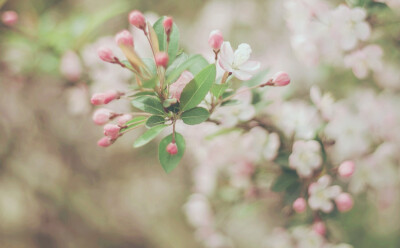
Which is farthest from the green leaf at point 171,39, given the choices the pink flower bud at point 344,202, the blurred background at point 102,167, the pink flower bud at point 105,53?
the blurred background at point 102,167

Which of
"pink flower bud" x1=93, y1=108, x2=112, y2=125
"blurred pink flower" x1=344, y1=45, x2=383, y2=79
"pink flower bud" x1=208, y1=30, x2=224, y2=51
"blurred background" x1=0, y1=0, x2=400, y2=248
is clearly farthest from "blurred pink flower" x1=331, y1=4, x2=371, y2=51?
"blurred background" x1=0, y1=0, x2=400, y2=248

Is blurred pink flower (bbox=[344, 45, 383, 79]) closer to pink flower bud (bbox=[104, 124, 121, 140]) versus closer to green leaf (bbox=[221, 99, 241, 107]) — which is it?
green leaf (bbox=[221, 99, 241, 107])

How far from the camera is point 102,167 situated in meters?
2.25

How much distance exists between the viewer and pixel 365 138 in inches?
44.0

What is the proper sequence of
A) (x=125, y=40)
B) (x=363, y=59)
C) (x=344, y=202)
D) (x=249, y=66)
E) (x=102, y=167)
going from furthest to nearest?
(x=102, y=167)
(x=363, y=59)
(x=344, y=202)
(x=249, y=66)
(x=125, y=40)

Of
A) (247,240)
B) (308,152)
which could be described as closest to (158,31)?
(308,152)

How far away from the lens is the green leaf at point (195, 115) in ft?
2.18

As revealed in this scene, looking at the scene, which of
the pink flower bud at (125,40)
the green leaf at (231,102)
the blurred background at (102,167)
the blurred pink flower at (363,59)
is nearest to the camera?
the pink flower bud at (125,40)

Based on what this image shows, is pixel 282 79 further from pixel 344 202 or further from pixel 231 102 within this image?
pixel 344 202

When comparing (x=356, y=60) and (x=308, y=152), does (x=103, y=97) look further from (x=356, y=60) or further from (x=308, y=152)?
(x=356, y=60)

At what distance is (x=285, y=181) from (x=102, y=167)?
63.6 inches

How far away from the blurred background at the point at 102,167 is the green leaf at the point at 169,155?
109 centimetres

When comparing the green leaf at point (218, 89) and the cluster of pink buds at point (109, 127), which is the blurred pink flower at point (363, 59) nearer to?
the green leaf at point (218, 89)

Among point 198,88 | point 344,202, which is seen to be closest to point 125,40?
point 198,88
